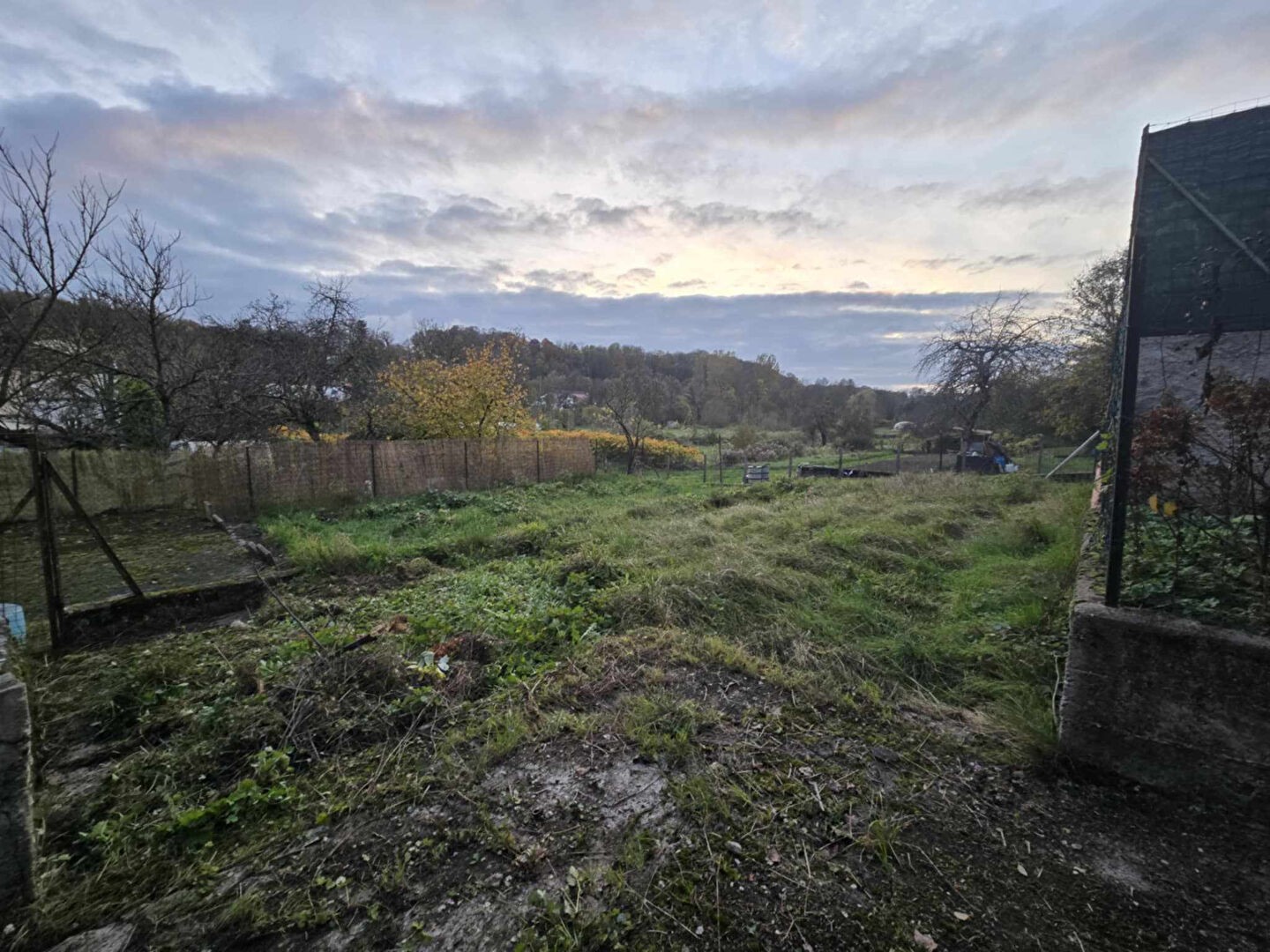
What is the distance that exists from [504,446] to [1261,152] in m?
12.8

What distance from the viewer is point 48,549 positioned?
12.3 ft

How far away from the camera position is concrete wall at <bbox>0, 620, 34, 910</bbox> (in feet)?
5.21

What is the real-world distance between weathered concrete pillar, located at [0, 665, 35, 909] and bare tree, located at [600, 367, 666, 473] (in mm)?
15394

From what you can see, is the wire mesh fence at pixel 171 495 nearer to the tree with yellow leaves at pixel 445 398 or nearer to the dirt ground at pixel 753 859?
the tree with yellow leaves at pixel 445 398

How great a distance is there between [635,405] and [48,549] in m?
16.8

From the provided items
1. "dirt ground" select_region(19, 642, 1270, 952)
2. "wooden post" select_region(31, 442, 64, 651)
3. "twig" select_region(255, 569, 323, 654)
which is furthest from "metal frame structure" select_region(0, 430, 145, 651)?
"dirt ground" select_region(19, 642, 1270, 952)

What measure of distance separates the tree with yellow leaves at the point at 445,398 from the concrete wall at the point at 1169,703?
1368 centimetres

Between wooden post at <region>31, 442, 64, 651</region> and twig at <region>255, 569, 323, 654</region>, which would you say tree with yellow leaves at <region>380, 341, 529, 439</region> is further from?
wooden post at <region>31, 442, 64, 651</region>

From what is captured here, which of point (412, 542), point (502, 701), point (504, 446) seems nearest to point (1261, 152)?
point (502, 701)

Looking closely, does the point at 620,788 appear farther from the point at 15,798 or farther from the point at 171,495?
the point at 171,495

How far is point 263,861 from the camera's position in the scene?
6.14 ft

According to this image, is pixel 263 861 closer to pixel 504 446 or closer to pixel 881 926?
pixel 881 926

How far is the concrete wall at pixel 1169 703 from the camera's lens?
1963 mm

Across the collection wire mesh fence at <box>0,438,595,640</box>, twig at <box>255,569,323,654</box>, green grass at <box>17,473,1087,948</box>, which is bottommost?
green grass at <box>17,473,1087,948</box>
